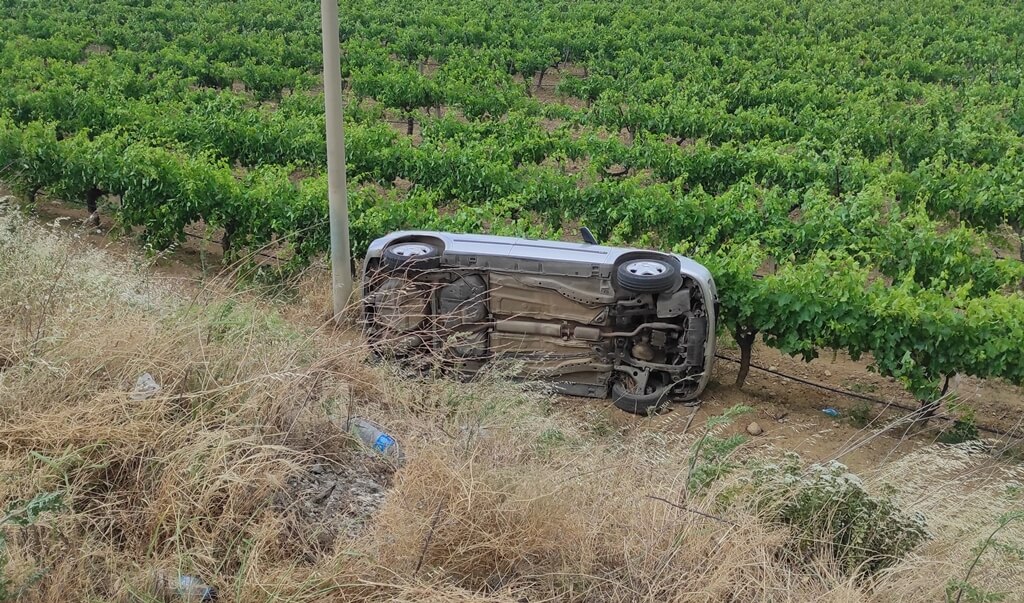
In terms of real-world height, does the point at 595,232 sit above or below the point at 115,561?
below

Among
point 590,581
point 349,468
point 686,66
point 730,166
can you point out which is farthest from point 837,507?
point 686,66

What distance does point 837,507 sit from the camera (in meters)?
4.96

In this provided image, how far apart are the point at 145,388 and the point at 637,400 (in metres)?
4.75

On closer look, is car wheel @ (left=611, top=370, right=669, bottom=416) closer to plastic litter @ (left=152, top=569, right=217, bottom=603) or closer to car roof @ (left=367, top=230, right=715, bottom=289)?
car roof @ (left=367, top=230, right=715, bottom=289)

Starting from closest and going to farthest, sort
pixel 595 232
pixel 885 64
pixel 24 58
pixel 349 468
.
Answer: pixel 349 468 < pixel 595 232 < pixel 24 58 < pixel 885 64

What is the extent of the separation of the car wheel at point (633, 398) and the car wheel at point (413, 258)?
202cm

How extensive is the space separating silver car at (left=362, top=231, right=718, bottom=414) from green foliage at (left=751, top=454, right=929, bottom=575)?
3.16m

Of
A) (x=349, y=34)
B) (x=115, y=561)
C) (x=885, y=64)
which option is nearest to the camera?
(x=115, y=561)

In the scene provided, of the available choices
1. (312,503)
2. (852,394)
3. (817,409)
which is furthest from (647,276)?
(312,503)

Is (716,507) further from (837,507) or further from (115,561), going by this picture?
(115,561)

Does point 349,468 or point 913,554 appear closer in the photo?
point 913,554

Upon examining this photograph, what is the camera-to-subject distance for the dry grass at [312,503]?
14.1 feet

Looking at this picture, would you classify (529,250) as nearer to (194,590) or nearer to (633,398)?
(633,398)

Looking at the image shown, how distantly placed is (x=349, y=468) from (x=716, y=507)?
2.04 meters
